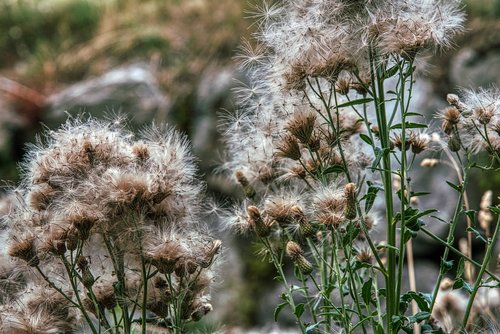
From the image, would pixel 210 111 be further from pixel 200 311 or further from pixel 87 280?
pixel 87 280

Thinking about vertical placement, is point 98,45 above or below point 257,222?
above

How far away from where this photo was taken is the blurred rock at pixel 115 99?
247 inches

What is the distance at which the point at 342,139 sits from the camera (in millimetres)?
1752

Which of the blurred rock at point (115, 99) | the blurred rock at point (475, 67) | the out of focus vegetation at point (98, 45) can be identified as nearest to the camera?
the blurred rock at point (475, 67)

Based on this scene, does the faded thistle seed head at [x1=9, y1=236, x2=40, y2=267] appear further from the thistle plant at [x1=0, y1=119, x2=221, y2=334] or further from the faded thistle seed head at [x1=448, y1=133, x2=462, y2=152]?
the faded thistle seed head at [x1=448, y1=133, x2=462, y2=152]

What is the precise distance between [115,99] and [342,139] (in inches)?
191

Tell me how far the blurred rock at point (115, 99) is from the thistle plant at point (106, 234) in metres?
4.49

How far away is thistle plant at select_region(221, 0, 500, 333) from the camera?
1.51 m

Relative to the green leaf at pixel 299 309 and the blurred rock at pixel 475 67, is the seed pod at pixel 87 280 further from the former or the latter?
the blurred rock at pixel 475 67

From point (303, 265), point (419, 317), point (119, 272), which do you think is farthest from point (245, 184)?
point (419, 317)

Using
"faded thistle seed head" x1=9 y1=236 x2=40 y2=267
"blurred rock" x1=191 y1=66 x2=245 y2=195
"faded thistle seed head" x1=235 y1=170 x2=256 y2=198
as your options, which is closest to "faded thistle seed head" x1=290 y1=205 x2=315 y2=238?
"faded thistle seed head" x1=235 y1=170 x2=256 y2=198

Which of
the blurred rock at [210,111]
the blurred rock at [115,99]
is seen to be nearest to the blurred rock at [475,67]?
the blurred rock at [210,111]

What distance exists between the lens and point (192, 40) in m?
7.22

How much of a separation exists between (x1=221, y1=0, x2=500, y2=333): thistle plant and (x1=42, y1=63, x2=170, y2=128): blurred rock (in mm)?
4446
